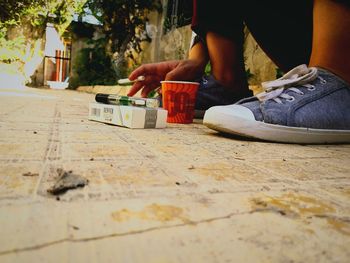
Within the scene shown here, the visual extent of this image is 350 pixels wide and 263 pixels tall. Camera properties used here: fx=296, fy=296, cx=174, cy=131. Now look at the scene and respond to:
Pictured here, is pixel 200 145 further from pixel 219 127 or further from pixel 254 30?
pixel 254 30

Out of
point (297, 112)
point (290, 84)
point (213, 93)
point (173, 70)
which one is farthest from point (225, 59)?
point (297, 112)

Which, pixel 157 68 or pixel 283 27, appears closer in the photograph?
pixel 283 27

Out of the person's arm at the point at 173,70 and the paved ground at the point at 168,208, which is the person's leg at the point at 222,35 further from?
the paved ground at the point at 168,208

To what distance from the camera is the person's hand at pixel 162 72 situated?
1715 mm

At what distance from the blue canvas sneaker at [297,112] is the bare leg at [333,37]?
5 cm

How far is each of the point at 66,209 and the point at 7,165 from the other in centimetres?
25

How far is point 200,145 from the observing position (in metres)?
0.95

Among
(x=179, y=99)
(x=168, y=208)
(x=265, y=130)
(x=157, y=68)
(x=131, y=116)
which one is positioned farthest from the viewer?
(x=157, y=68)

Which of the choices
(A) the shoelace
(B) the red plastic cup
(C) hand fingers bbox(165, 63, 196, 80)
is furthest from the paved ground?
(C) hand fingers bbox(165, 63, 196, 80)

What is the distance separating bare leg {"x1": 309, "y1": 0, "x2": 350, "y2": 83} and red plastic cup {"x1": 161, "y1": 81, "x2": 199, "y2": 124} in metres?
0.59

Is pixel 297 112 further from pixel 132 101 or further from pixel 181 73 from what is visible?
pixel 181 73

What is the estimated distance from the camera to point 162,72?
1880mm

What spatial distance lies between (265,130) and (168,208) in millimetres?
Answer: 781

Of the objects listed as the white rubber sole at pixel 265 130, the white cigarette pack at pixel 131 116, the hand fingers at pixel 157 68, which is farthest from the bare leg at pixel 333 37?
the hand fingers at pixel 157 68
